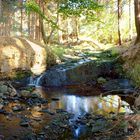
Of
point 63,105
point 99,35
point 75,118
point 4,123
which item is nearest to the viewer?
point 4,123

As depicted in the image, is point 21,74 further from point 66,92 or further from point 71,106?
point 71,106

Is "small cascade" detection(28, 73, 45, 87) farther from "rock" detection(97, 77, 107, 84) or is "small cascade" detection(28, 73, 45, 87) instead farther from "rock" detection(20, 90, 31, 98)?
"rock" detection(97, 77, 107, 84)

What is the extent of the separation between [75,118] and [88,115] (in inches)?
16.6

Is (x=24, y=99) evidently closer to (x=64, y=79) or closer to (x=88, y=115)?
(x=88, y=115)

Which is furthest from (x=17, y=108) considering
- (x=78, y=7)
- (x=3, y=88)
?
(x=78, y=7)

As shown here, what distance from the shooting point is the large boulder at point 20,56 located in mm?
13047

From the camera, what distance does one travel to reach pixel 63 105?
32.2ft

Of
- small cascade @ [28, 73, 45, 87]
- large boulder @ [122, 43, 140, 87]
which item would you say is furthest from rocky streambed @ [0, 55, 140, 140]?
large boulder @ [122, 43, 140, 87]

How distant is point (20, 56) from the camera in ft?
44.5

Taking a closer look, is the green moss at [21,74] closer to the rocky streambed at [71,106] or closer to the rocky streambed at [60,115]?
the rocky streambed at [71,106]

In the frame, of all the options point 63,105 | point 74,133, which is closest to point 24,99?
point 63,105

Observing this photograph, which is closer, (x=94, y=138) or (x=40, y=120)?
(x=94, y=138)

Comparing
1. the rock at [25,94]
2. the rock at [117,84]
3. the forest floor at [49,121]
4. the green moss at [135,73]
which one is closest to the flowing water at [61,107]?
the forest floor at [49,121]

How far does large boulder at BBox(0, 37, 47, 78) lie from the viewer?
1305 cm
